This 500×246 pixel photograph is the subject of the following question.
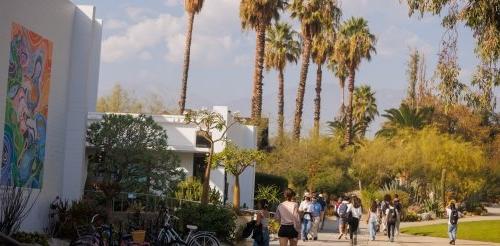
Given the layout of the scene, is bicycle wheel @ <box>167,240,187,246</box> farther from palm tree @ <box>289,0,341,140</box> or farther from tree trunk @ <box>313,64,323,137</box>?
tree trunk @ <box>313,64,323,137</box>

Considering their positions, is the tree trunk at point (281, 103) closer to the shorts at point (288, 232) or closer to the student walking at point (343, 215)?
the student walking at point (343, 215)

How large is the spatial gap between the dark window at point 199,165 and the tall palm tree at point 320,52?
26302 mm

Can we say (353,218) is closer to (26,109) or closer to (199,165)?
(199,165)

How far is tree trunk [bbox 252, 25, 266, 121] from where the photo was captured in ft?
159

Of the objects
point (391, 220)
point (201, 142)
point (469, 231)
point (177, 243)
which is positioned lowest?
point (469, 231)

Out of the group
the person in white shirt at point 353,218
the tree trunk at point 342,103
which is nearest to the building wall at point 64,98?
the person in white shirt at point 353,218

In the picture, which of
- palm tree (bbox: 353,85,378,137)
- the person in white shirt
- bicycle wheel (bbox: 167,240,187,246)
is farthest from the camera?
palm tree (bbox: 353,85,378,137)

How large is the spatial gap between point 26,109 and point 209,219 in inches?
237

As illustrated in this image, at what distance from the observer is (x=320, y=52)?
196 ft

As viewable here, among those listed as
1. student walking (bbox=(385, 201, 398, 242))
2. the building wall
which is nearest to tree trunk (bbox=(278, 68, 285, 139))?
student walking (bbox=(385, 201, 398, 242))

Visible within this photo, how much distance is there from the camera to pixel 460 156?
2058 inches

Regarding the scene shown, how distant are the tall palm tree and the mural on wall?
41.9m

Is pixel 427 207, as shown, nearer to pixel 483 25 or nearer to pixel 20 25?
pixel 483 25

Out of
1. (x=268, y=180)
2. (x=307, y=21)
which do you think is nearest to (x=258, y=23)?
(x=307, y=21)
